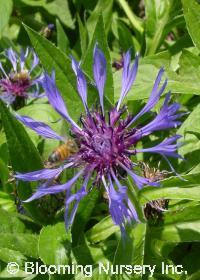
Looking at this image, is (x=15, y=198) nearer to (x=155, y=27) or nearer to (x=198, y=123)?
(x=198, y=123)

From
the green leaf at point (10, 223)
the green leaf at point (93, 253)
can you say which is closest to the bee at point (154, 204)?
the green leaf at point (93, 253)

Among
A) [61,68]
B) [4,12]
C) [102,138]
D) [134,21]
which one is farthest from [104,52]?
[134,21]

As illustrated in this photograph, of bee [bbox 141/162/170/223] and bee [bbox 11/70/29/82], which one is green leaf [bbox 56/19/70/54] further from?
bee [bbox 141/162/170/223]

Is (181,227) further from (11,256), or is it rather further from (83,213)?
(11,256)

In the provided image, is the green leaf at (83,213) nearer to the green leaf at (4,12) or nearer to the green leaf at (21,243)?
the green leaf at (21,243)

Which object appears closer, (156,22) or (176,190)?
(176,190)
